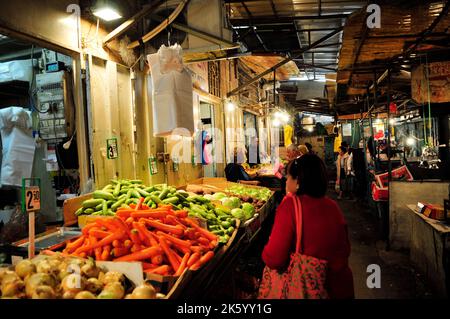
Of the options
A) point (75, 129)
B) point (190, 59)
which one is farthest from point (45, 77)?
point (190, 59)

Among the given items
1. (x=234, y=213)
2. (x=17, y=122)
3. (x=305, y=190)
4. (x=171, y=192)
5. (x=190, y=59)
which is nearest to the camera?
(x=305, y=190)

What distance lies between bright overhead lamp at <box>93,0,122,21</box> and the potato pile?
3.33 metres

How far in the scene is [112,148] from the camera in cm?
530

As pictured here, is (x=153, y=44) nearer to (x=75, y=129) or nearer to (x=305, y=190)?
(x=75, y=129)

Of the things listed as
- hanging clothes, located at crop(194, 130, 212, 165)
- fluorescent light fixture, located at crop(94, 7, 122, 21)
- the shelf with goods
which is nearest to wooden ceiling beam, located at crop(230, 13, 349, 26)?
hanging clothes, located at crop(194, 130, 212, 165)

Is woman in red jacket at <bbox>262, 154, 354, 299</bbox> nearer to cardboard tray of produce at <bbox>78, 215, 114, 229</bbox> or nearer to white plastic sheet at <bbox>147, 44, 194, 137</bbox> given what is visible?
cardboard tray of produce at <bbox>78, 215, 114, 229</bbox>

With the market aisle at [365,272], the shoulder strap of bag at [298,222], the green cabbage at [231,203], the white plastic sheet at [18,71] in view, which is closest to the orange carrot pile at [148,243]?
the market aisle at [365,272]

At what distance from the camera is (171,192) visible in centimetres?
530

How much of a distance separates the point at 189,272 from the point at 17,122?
16.9ft

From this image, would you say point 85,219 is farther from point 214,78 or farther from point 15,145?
point 214,78

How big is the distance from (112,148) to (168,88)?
1.38 metres

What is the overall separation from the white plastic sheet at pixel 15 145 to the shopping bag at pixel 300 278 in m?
5.52

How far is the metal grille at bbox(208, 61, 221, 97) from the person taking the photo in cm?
989

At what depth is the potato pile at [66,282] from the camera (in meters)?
2.37
